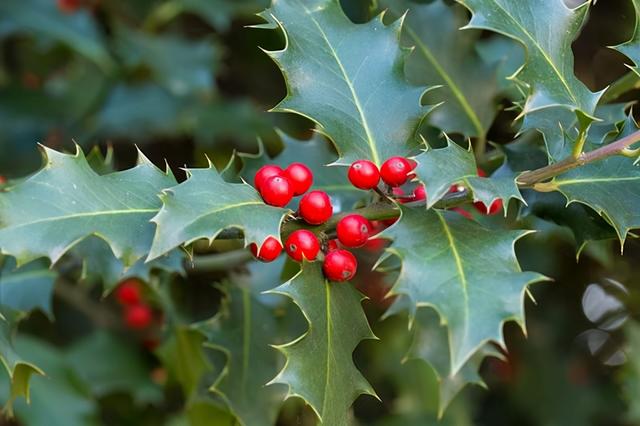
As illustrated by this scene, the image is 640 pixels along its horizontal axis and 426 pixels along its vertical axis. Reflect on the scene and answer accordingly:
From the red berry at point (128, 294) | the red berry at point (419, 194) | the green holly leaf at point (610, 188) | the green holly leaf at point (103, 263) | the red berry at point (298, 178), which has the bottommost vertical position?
the red berry at point (128, 294)

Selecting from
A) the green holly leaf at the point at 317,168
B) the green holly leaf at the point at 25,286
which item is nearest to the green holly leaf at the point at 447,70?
the green holly leaf at the point at 317,168

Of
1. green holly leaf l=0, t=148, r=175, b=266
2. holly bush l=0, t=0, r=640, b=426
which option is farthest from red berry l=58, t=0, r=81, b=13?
green holly leaf l=0, t=148, r=175, b=266

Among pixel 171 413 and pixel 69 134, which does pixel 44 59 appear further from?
pixel 171 413

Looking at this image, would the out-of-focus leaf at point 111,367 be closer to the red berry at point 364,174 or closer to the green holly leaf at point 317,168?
the green holly leaf at point 317,168

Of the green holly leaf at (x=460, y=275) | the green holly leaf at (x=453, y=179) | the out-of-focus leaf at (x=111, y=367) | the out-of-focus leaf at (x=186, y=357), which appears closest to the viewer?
the green holly leaf at (x=460, y=275)

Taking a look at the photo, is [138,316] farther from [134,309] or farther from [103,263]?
[103,263]

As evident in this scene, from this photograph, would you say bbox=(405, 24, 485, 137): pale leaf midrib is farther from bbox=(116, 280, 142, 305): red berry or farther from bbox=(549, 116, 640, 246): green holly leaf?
bbox=(116, 280, 142, 305): red berry

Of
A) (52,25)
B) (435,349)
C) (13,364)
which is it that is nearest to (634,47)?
(435,349)

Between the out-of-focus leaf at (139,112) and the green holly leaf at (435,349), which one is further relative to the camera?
the out-of-focus leaf at (139,112)
